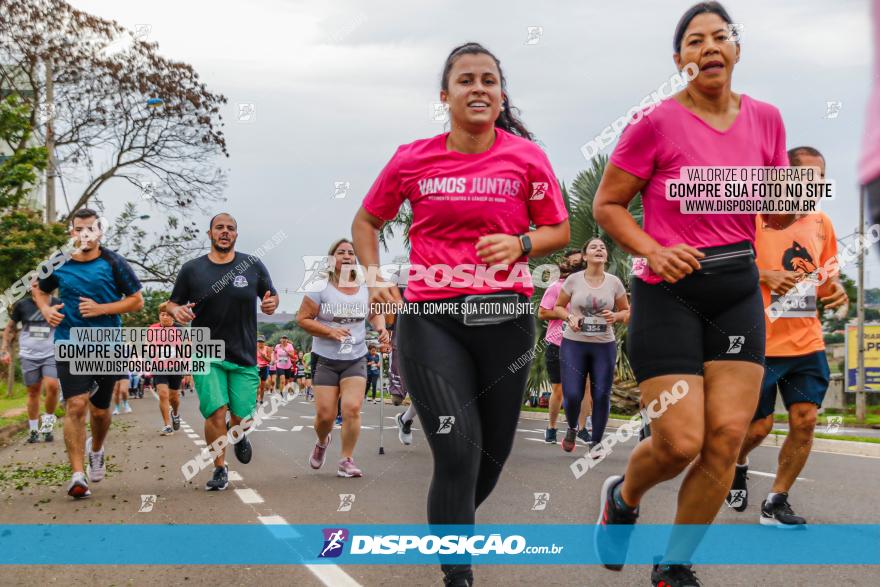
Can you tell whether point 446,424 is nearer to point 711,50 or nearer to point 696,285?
point 696,285

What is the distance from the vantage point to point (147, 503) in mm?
7332

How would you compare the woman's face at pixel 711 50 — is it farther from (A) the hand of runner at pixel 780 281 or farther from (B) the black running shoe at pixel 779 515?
(B) the black running shoe at pixel 779 515

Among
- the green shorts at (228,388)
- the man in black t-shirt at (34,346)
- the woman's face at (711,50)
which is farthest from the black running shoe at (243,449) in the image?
the woman's face at (711,50)

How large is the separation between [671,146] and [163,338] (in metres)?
14.7

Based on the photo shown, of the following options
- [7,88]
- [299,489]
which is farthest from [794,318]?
[7,88]

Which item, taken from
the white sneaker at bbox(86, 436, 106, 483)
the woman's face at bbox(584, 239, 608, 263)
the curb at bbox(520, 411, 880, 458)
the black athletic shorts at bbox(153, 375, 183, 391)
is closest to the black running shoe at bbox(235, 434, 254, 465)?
the white sneaker at bbox(86, 436, 106, 483)

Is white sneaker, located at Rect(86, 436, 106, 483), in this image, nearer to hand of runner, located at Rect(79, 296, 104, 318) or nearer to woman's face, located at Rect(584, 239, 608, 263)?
hand of runner, located at Rect(79, 296, 104, 318)

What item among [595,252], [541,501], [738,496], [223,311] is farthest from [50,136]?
[738,496]

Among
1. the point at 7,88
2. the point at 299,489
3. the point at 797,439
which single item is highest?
the point at 7,88

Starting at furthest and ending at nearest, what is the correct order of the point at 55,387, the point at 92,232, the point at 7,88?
the point at 7,88 < the point at 55,387 < the point at 92,232

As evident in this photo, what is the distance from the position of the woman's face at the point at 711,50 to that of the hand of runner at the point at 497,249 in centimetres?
101

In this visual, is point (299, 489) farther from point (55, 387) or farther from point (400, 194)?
point (55, 387)

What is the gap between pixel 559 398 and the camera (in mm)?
12367

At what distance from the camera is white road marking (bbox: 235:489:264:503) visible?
24.6 feet
